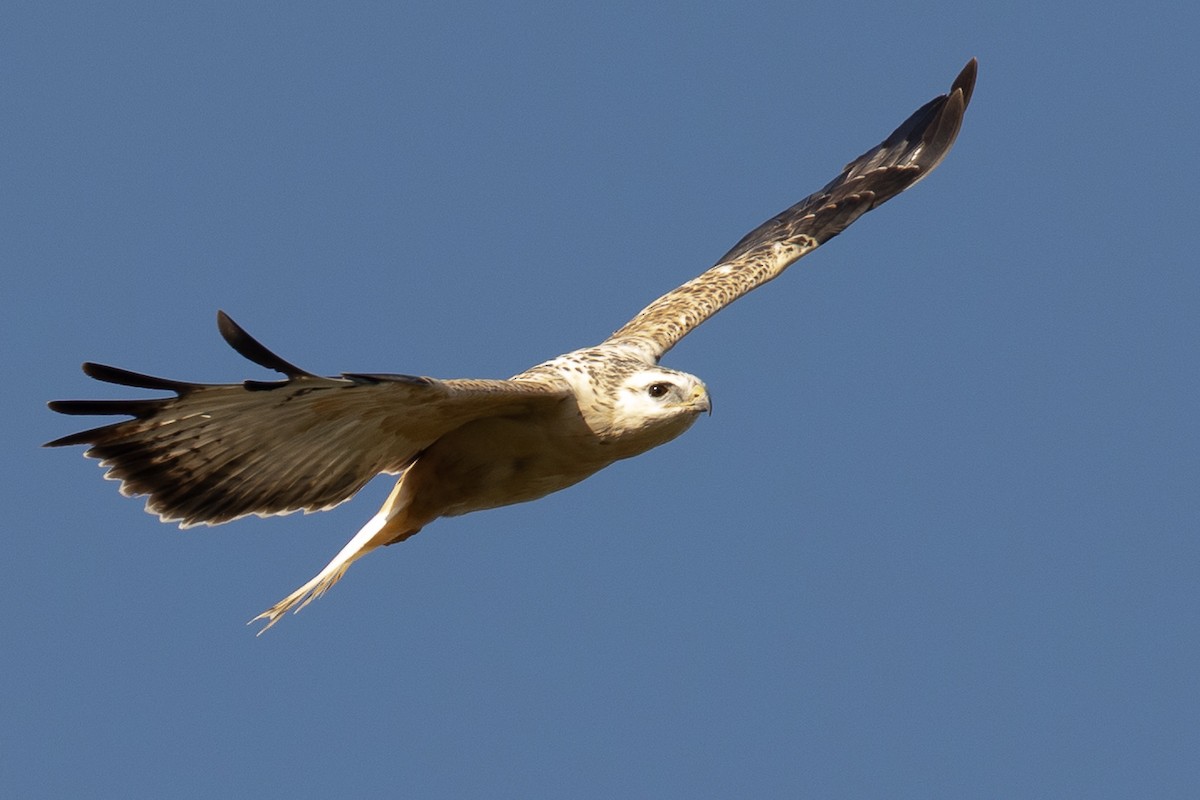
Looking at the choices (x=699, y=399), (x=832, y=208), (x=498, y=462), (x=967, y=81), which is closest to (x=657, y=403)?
(x=699, y=399)

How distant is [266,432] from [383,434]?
0.86 meters

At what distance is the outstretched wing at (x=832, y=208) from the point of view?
1548 cm

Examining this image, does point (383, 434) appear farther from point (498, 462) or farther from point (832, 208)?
point (832, 208)

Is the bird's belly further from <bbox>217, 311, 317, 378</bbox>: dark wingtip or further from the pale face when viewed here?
<bbox>217, 311, 317, 378</bbox>: dark wingtip

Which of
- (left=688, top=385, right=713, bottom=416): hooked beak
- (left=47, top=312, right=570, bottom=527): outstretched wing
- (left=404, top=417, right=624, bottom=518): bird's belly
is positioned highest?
(left=47, top=312, right=570, bottom=527): outstretched wing

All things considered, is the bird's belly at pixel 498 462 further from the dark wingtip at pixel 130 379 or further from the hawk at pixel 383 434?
the dark wingtip at pixel 130 379

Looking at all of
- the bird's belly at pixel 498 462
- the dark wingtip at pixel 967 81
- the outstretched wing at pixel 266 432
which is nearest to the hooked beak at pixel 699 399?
the bird's belly at pixel 498 462

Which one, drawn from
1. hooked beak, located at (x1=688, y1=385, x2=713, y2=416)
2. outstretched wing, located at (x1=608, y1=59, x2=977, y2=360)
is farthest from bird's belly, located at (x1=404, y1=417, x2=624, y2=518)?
outstretched wing, located at (x1=608, y1=59, x2=977, y2=360)

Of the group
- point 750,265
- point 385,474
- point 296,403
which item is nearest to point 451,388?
point 296,403

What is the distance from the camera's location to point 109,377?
9.88 meters

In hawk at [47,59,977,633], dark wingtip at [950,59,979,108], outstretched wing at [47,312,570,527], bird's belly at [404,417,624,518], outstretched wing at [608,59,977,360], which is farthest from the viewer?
dark wingtip at [950,59,979,108]

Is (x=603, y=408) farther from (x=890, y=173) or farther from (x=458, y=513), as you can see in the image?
(x=890, y=173)

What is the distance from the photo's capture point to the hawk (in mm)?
10398

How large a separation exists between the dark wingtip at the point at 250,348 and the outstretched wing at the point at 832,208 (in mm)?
5436
